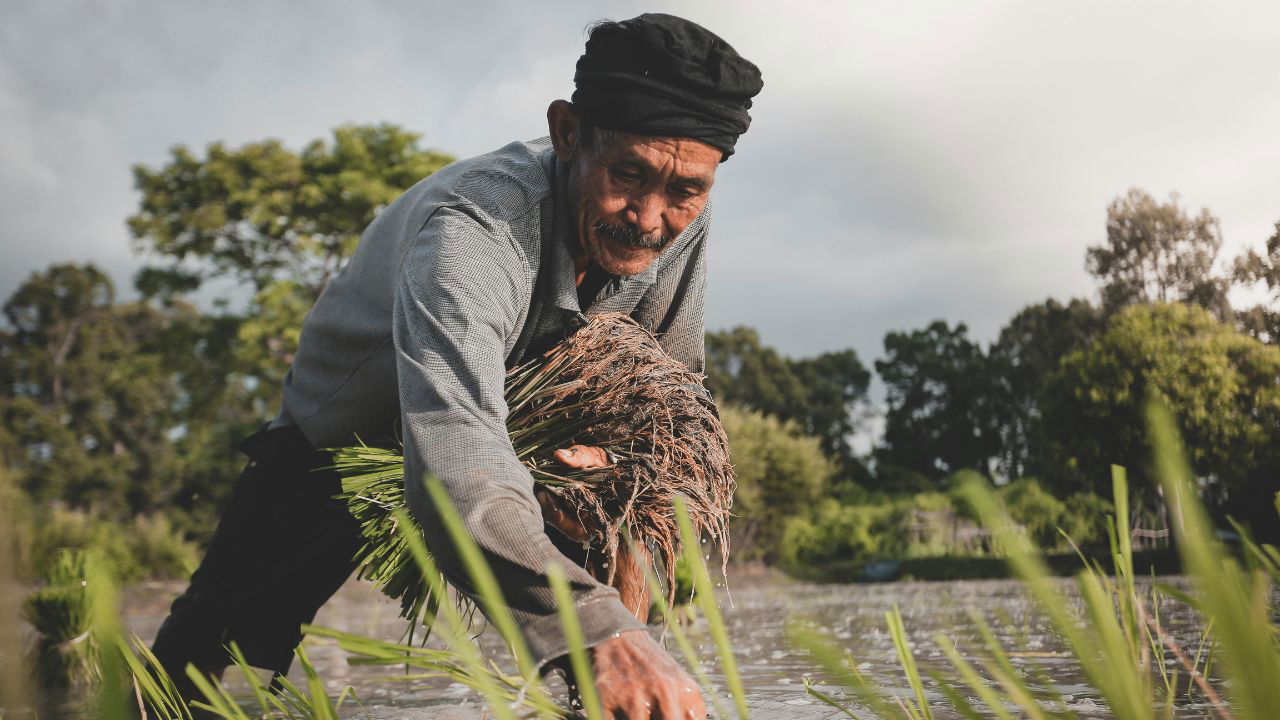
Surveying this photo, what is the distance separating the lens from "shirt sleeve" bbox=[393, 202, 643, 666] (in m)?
1.31

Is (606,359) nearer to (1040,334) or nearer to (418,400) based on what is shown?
(418,400)

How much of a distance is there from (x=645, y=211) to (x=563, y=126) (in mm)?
335

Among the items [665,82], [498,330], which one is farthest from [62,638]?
[665,82]

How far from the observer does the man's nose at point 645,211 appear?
6.56 ft

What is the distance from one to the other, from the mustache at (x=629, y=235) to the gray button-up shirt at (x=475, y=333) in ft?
0.46

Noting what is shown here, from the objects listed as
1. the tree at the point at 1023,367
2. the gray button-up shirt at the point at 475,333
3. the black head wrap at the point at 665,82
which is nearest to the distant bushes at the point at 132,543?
the gray button-up shirt at the point at 475,333

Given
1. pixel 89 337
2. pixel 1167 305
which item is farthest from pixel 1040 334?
pixel 89 337

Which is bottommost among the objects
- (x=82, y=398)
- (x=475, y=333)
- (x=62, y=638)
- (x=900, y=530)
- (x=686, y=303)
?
(x=900, y=530)

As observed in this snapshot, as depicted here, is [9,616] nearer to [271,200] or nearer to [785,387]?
[271,200]

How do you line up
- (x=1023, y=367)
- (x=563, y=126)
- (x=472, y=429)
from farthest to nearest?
(x=1023, y=367) → (x=563, y=126) → (x=472, y=429)

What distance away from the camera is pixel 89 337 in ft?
96.3

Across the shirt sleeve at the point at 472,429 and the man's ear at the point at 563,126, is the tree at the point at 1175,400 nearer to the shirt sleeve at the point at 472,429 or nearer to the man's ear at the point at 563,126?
the shirt sleeve at the point at 472,429

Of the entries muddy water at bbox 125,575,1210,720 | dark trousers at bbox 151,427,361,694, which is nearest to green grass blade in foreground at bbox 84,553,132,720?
muddy water at bbox 125,575,1210,720

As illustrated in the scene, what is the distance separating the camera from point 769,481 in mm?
22734
